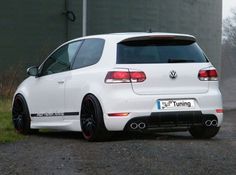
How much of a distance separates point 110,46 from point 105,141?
4.28ft

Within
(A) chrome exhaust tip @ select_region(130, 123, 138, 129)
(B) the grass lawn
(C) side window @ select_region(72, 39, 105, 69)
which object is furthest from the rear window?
(B) the grass lawn

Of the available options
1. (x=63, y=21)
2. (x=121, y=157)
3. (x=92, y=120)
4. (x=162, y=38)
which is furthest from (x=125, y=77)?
(x=63, y=21)

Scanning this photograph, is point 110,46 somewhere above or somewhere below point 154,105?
above

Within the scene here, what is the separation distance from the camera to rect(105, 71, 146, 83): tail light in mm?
9805

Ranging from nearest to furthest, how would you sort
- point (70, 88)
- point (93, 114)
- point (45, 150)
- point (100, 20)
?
point (45, 150) → point (93, 114) → point (70, 88) → point (100, 20)

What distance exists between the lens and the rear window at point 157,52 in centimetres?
1005

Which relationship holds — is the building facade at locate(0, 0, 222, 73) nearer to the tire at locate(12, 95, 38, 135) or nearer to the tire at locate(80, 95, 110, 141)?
the tire at locate(12, 95, 38, 135)

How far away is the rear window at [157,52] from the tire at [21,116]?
2490 millimetres

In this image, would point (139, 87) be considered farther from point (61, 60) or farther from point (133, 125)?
point (61, 60)

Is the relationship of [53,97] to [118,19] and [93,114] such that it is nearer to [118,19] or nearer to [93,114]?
[93,114]

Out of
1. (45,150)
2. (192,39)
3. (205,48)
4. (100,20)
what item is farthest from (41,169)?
(205,48)

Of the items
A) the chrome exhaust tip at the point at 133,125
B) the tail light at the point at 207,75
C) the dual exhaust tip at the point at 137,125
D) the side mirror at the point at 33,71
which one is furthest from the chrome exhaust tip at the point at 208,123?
the side mirror at the point at 33,71

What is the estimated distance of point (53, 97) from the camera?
36.8 ft

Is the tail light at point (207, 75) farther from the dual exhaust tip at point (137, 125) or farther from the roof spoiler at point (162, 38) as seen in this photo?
the dual exhaust tip at point (137, 125)
